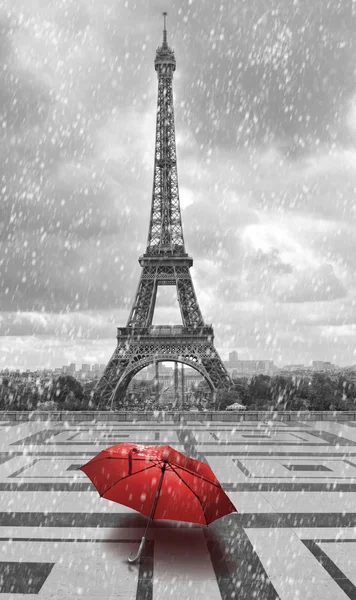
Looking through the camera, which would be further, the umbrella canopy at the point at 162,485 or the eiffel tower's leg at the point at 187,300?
the eiffel tower's leg at the point at 187,300

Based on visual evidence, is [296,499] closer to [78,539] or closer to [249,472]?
[249,472]

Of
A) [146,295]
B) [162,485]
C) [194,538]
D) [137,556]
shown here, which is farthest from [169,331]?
[137,556]

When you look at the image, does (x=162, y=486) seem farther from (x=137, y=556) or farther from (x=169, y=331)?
(x=169, y=331)

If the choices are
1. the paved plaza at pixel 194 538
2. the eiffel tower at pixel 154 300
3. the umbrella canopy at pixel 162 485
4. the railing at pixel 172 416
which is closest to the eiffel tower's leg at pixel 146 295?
the eiffel tower at pixel 154 300

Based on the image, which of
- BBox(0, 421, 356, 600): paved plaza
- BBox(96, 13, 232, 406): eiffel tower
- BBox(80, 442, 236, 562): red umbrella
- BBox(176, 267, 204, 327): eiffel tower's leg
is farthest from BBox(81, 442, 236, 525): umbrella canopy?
BBox(176, 267, 204, 327): eiffel tower's leg

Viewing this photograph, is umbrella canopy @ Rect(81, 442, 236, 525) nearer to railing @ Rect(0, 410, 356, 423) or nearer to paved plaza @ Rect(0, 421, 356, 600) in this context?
paved plaza @ Rect(0, 421, 356, 600)

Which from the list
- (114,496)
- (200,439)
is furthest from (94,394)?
(114,496)

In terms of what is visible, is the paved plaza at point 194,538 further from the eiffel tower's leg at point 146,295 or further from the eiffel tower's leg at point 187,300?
the eiffel tower's leg at point 146,295

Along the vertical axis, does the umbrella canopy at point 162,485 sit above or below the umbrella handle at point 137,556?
above
